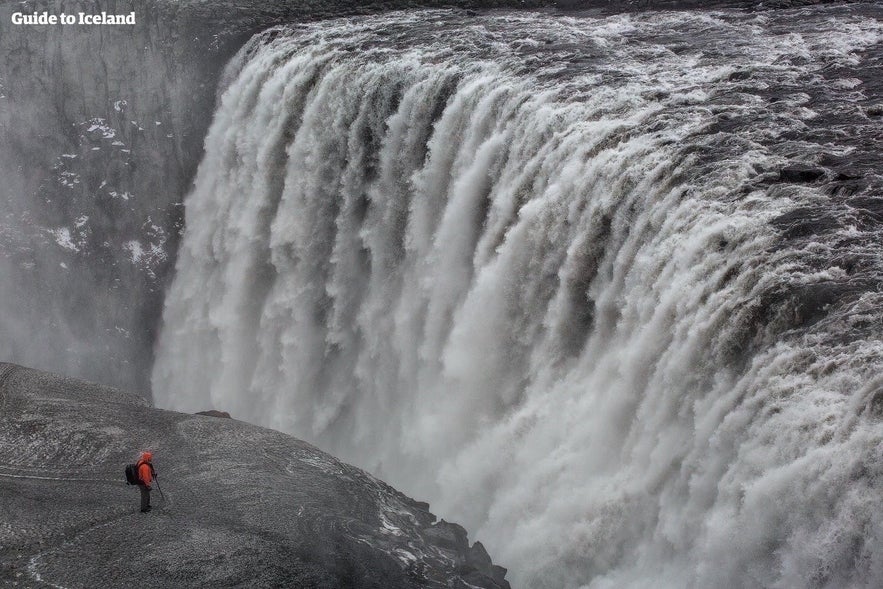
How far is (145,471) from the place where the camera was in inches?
560

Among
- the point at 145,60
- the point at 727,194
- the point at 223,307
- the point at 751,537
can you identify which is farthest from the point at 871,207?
the point at 145,60

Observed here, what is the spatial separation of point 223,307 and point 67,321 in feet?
28.4

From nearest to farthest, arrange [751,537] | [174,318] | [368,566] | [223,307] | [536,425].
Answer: [751,537] → [368,566] → [536,425] → [223,307] → [174,318]

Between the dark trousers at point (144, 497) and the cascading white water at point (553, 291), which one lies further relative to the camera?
the dark trousers at point (144, 497)

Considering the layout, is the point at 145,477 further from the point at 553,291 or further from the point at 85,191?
the point at 85,191

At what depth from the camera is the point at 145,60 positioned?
112 feet

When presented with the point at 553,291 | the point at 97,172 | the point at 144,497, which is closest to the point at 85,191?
the point at 97,172

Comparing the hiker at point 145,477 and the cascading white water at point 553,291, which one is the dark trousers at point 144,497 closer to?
the hiker at point 145,477

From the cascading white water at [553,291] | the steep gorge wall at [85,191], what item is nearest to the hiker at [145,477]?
the cascading white water at [553,291]

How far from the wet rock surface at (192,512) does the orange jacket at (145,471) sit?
2.08 feet

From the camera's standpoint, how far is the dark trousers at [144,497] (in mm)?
14445

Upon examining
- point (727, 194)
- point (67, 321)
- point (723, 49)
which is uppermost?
point (723, 49)

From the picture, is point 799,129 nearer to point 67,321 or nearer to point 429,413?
point 429,413

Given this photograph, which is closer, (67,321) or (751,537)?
(751,537)
